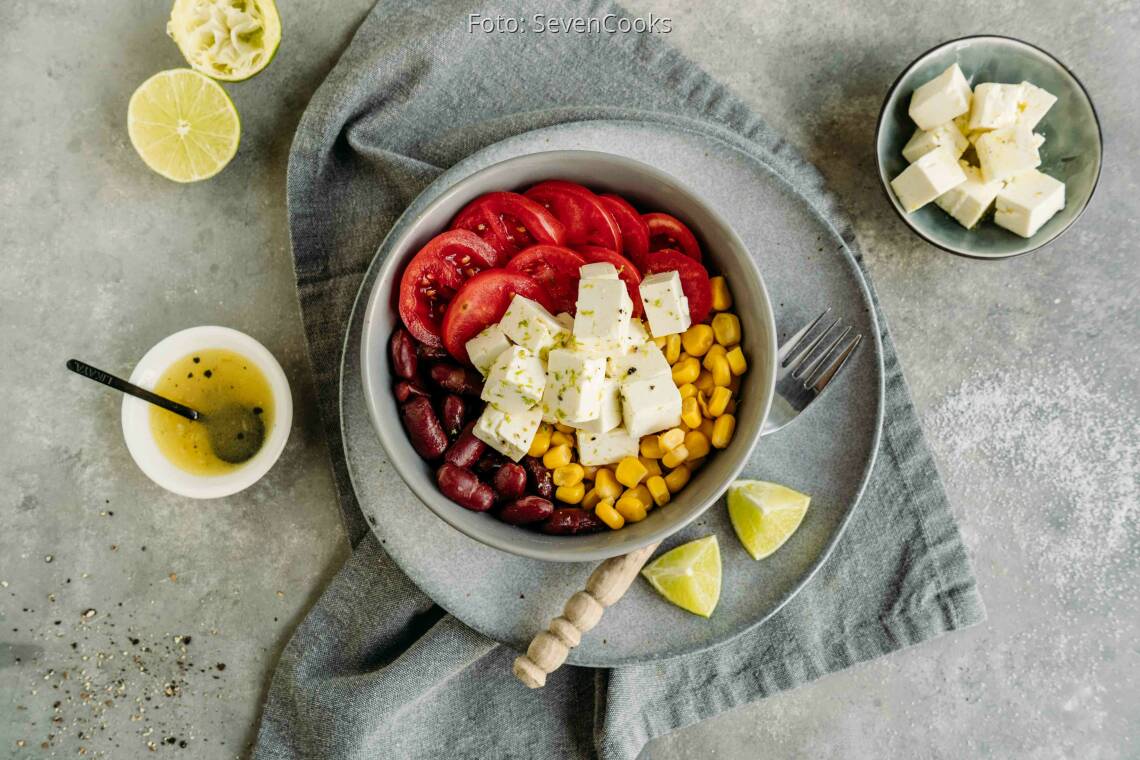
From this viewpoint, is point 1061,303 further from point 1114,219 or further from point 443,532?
point 443,532

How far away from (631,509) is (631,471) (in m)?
0.11

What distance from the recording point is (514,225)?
253 cm

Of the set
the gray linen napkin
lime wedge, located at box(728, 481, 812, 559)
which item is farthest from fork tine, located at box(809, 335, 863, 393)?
the gray linen napkin

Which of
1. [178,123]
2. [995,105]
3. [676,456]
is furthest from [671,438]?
[178,123]

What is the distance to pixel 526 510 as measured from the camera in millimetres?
A: 2447

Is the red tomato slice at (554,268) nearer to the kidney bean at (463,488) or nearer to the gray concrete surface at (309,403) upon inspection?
the kidney bean at (463,488)

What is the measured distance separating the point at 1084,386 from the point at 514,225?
7.59 ft

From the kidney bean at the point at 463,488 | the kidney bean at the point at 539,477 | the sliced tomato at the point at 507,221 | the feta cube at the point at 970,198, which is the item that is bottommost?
the kidney bean at the point at 463,488

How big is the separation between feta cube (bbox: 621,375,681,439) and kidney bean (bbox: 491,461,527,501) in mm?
362

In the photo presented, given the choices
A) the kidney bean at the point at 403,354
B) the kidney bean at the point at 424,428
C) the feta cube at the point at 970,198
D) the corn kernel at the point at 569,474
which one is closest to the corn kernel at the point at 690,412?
the corn kernel at the point at 569,474

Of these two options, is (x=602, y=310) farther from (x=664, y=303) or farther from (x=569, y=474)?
(x=569, y=474)

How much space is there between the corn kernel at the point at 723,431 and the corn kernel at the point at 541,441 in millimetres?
507

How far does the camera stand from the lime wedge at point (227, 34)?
298 cm

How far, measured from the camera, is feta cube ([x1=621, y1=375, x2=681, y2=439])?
7.70ft
